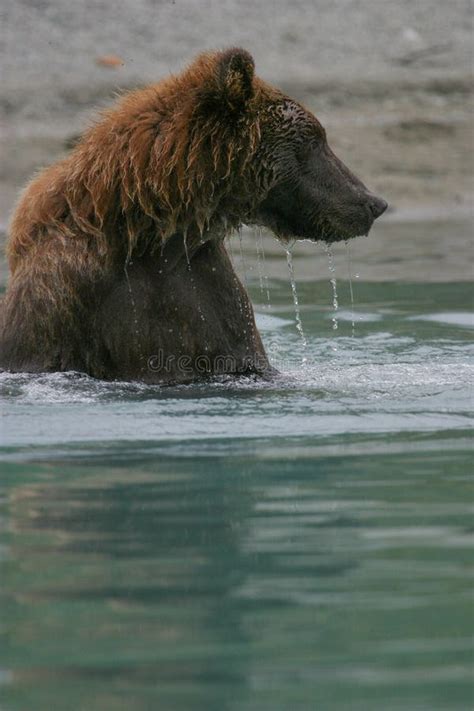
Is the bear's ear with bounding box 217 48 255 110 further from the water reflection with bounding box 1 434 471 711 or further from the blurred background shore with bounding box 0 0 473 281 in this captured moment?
the blurred background shore with bounding box 0 0 473 281

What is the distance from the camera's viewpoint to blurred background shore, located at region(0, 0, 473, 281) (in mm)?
17375

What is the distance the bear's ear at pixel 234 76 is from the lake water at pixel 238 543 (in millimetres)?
1345

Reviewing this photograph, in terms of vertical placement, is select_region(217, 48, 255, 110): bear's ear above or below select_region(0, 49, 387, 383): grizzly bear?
above

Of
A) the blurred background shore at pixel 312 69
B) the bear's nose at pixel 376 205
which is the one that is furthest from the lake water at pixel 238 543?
the blurred background shore at pixel 312 69

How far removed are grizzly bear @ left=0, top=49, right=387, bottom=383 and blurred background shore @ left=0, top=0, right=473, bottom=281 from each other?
9.06 meters

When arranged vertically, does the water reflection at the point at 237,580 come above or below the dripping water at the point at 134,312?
below

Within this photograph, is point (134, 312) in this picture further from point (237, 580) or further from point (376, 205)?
point (237, 580)

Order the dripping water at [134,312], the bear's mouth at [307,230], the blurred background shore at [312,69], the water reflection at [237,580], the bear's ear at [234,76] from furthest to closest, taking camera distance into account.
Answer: the blurred background shore at [312,69], the bear's mouth at [307,230], the dripping water at [134,312], the bear's ear at [234,76], the water reflection at [237,580]

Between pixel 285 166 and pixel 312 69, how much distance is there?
11688 mm

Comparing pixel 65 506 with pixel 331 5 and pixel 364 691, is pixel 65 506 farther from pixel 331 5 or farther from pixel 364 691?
pixel 331 5

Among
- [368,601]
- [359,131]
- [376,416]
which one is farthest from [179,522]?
[359,131]

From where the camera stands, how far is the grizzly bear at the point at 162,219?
7156 millimetres

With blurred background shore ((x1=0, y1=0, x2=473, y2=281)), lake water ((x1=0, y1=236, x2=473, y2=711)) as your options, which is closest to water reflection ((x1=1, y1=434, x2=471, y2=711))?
lake water ((x1=0, y1=236, x2=473, y2=711))

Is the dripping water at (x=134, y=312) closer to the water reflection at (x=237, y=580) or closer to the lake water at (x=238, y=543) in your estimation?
the lake water at (x=238, y=543)
